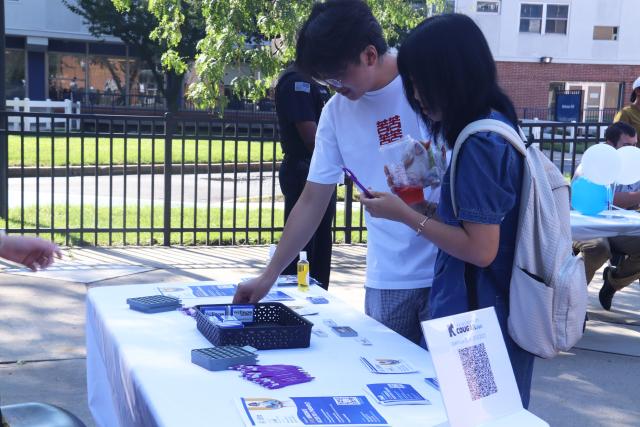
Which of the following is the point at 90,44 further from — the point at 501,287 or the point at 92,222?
the point at 501,287

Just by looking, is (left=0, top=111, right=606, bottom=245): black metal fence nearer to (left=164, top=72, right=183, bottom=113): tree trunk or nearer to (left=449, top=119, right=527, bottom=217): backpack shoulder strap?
(left=449, top=119, right=527, bottom=217): backpack shoulder strap

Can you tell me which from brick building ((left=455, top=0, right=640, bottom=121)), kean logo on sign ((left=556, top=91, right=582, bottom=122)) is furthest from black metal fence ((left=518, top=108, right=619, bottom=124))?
kean logo on sign ((left=556, top=91, right=582, bottom=122))

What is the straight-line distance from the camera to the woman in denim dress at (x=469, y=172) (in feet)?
7.12

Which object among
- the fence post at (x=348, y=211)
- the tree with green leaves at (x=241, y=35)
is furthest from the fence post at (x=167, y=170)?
the fence post at (x=348, y=211)

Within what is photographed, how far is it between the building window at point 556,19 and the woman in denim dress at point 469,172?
37.7 meters

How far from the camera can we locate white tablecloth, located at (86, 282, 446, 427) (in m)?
2.08

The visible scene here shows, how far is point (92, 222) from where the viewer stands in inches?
371

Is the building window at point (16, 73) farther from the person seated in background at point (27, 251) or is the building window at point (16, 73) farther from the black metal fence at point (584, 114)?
the person seated in background at point (27, 251)

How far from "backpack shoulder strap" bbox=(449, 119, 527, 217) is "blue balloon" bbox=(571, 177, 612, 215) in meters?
3.93

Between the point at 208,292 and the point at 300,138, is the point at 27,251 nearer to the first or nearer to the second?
the point at 208,292

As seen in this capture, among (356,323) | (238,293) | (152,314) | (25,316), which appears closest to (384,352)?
(356,323)

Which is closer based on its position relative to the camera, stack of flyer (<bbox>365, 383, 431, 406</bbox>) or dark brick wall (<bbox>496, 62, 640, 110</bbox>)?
stack of flyer (<bbox>365, 383, 431, 406</bbox>)

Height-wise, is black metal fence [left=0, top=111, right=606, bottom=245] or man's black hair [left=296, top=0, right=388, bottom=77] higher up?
man's black hair [left=296, top=0, right=388, bottom=77]

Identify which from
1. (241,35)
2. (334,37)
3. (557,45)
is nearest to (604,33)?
(557,45)
